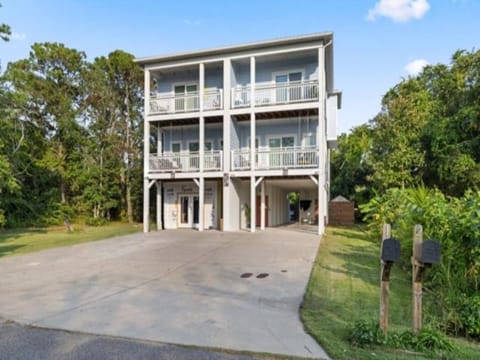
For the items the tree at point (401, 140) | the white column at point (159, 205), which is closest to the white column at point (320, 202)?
the tree at point (401, 140)

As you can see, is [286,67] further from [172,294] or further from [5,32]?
[172,294]

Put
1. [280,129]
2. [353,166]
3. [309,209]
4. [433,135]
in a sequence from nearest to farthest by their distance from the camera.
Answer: [433,135], [280,129], [309,209], [353,166]

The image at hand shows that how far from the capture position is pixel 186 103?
18.3 meters

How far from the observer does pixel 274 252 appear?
10984mm

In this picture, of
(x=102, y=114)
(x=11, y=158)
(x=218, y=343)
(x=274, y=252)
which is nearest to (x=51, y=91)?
(x=102, y=114)

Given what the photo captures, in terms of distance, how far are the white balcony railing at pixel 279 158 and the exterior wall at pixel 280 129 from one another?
1948mm

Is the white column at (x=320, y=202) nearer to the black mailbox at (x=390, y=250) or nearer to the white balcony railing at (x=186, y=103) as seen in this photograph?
the white balcony railing at (x=186, y=103)

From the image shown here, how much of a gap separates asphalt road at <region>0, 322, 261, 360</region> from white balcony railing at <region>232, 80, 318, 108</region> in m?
14.1

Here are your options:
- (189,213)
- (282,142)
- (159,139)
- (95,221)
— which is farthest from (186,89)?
(95,221)

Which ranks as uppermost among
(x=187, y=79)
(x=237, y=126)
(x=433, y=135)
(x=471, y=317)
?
(x=187, y=79)

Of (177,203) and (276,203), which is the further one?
(276,203)

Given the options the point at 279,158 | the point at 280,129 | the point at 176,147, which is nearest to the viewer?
the point at 279,158

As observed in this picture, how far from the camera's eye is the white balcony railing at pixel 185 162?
17453mm

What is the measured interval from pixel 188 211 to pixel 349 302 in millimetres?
14986
